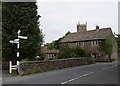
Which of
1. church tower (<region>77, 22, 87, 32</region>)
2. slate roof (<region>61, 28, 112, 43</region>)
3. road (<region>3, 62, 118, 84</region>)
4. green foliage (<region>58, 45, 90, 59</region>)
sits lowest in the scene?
road (<region>3, 62, 118, 84</region>)

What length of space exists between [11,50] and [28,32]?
8.82 ft

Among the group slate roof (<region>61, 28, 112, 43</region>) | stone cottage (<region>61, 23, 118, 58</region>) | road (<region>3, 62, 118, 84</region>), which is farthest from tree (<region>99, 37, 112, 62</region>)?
road (<region>3, 62, 118, 84</region>)

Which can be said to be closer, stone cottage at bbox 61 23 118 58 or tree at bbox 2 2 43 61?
tree at bbox 2 2 43 61

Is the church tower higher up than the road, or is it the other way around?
the church tower

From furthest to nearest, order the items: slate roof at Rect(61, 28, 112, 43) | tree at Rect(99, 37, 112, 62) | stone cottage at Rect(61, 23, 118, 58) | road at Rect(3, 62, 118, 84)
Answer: slate roof at Rect(61, 28, 112, 43) < stone cottage at Rect(61, 23, 118, 58) < tree at Rect(99, 37, 112, 62) < road at Rect(3, 62, 118, 84)

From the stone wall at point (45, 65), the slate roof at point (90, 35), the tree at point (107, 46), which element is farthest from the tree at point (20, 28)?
the slate roof at point (90, 35)

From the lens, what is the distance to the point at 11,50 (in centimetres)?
2334

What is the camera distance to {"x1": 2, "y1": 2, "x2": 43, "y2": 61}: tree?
2311 centimetres

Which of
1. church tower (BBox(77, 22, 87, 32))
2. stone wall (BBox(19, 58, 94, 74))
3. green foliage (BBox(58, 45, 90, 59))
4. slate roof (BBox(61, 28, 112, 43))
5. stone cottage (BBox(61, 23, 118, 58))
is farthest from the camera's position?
church tower (BBox(77, 22, 87, 32))

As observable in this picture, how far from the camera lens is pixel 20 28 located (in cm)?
2352

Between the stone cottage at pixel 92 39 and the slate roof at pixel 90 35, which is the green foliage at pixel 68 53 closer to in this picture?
the stone cottage at pixel 92 39

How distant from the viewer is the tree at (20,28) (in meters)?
23.1

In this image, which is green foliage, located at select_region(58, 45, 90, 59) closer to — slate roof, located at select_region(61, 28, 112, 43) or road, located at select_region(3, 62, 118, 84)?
slate roof, located at select_region(61, 28, 112, 43)

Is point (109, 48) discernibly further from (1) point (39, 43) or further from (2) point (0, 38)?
(2) point (0, 38)
